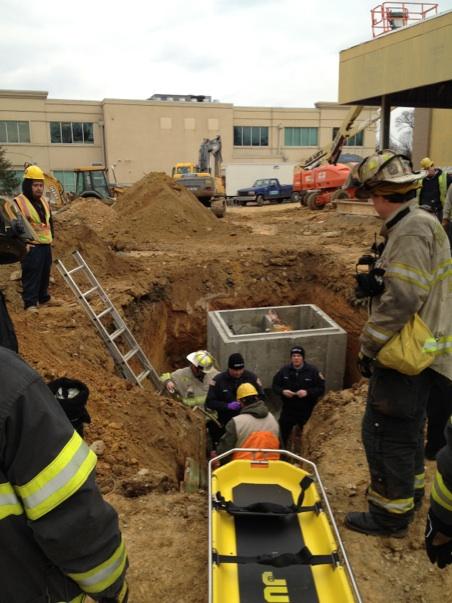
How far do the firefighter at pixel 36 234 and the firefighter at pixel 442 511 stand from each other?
5679 mm

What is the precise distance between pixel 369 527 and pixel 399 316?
1395mm

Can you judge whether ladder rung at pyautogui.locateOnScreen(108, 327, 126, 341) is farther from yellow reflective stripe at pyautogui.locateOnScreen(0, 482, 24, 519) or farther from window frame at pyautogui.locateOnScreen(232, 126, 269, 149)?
window frame at pyautogui.locateOnScreen(232, 126, 269, 149)

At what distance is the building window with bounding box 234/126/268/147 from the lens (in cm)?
4541

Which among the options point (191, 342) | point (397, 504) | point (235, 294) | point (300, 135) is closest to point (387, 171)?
point (397, 504)

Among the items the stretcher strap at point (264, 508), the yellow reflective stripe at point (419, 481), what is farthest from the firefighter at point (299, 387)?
the stretcher strap at point (264, 508)

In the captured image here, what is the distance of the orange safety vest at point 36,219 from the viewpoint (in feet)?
21.2

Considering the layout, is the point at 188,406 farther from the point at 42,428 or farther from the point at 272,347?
the point at 42,428

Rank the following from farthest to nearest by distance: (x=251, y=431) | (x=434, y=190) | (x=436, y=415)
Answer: (x=434, y=190)
(x=251, y=431)
(x=436, y=415)

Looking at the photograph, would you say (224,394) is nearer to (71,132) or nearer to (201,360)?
(201,360)

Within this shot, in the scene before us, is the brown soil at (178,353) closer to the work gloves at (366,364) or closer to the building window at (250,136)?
the work gloves at (366,364)

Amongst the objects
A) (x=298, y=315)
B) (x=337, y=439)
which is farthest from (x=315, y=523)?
(x=298, y=315)

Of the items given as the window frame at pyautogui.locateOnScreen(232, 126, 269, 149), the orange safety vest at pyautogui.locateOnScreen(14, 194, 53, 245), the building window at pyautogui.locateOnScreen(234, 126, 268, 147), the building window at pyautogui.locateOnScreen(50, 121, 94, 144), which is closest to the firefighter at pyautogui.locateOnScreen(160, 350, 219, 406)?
the orange safety vest at pyautogui.locateOnScreen(14, 194, 53, 245)

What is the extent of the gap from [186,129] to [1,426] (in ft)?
144

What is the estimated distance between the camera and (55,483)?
138cm
